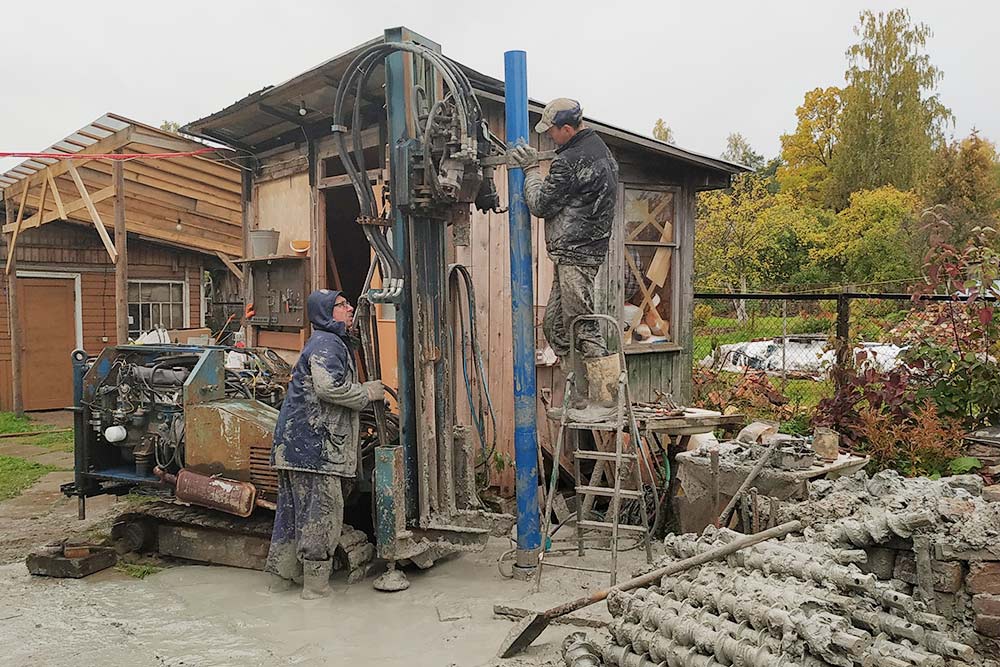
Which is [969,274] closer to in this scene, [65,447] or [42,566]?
[42,566]

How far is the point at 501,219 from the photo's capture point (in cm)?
697

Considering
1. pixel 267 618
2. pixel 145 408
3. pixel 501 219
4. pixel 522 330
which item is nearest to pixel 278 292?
pixel 145 408

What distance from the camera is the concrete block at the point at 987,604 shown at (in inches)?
137

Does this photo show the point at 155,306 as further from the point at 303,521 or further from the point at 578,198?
the point at 578,198

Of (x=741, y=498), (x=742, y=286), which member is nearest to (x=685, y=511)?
(x=741, y=498)

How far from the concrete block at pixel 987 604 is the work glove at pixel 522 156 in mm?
3504

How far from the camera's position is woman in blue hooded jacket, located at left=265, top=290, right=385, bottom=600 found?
4945mm

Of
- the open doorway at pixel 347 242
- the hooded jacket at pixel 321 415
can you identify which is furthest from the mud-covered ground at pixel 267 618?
the open doorway at pixel 347 242

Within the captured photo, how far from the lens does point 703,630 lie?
3.20 meters

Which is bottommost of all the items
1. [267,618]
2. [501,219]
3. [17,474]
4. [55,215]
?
[267,618]

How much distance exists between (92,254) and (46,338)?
65.8 inches

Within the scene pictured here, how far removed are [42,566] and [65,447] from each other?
556 centimetres

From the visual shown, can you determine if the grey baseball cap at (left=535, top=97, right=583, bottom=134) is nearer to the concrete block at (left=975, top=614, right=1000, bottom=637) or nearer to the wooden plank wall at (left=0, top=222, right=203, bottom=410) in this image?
the concrete block at (left=975, top=614, right=1000, bottom=637)

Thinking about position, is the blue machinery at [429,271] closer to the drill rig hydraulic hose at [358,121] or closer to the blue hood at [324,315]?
the drill rig hydraulic hose at [358,121]
